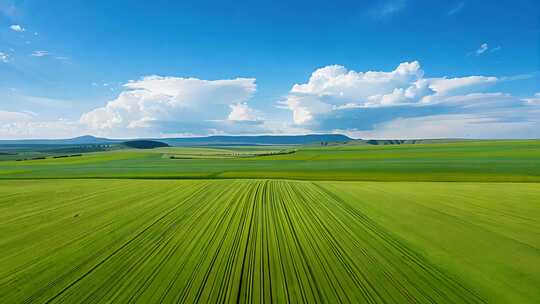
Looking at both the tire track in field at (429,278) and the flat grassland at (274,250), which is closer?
the tire track in field at (429,278)

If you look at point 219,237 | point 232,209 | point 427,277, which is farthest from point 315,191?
point 427,277

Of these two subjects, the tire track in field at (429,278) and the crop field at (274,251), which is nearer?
the tire track in field at (429,278)

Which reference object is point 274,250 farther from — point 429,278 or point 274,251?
point 429,278

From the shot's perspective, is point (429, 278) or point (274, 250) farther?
point (274, 250)

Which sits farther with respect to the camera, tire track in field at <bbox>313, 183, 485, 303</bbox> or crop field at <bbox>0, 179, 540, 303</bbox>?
crop field at <bbox>0, 179, 540, 303</bbox>

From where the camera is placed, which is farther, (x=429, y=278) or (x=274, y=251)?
(x=274, y=251)

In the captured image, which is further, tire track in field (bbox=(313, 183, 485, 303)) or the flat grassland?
the flat grassland

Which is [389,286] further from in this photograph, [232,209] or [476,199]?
[476,199]

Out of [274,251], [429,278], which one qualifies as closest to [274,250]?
[274,251]
